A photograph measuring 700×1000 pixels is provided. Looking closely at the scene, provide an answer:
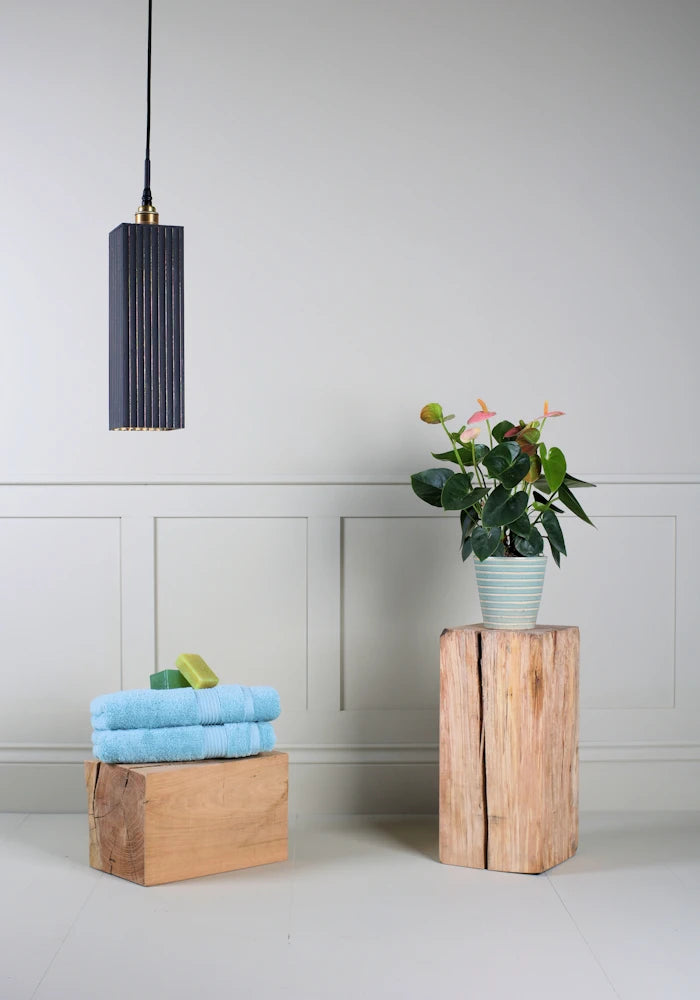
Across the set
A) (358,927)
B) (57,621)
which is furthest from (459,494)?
(57,621)

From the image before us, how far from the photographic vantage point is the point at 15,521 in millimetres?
2367

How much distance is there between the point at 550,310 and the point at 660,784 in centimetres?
121

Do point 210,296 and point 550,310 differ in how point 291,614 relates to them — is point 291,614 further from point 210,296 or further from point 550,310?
point 550,310

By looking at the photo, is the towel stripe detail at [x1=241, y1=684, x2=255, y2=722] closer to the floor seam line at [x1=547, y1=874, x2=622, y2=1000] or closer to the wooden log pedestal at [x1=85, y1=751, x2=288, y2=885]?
the wooden log pedestal at [x1=85, y1=751, x2=288, y2=885]

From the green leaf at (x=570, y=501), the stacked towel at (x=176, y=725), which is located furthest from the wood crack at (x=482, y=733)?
the stacked towel at (x=176, y=725)

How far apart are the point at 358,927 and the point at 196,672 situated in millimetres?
592

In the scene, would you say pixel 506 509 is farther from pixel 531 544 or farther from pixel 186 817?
pixel 186 817

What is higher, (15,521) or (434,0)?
(434,0)

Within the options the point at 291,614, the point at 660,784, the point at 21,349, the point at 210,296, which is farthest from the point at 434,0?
the point at 660,784

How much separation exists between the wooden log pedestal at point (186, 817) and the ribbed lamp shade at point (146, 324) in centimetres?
77

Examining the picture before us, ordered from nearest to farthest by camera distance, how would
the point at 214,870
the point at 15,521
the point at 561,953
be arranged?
the point at 561,953, the point at 214,870, the point at 15,521

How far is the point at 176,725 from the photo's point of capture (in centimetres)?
191

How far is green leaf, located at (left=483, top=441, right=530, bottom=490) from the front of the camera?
6.25 feet

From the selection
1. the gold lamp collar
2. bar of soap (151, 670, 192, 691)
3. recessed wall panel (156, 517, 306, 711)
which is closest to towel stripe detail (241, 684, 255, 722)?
bar of soap (151, 670, 192, 691)
